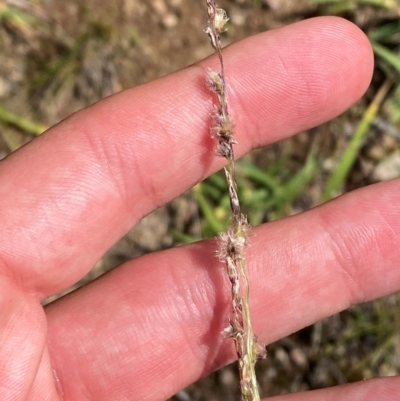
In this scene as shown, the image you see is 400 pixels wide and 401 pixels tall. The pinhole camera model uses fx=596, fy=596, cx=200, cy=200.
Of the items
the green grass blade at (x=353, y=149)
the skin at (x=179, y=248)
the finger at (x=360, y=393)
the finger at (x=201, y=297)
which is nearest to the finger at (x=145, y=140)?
the skin at (x=179, y=248)

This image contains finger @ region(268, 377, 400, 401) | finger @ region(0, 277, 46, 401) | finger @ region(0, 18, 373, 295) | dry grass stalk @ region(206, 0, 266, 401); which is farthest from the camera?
finger @ region(268, 377, 400, 401)

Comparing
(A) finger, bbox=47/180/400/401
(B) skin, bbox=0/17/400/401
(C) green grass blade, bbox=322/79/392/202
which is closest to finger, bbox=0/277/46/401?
(B) skin, bbox=0/17/400/401

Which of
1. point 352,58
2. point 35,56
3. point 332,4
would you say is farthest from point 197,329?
point 332,4

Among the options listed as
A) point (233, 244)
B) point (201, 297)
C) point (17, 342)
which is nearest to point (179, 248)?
point (201, 297)

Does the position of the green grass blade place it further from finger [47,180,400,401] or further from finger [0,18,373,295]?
finger [0,18,373,295]

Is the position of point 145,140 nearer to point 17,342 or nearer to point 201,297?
point 201,297

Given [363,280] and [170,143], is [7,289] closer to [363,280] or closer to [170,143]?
[170,143]

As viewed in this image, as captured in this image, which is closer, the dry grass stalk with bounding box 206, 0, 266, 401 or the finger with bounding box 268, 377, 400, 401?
the dry grass stalk with bounding box 206, 0, 266, 401
